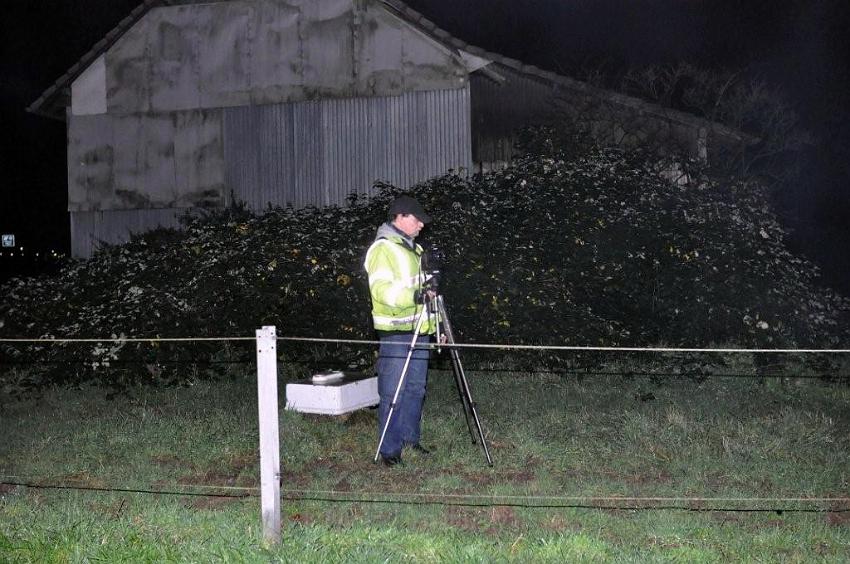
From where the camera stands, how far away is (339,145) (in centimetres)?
1627

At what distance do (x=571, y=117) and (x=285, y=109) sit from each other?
18.2 feet

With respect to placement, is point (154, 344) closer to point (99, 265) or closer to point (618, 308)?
point (99, 265)

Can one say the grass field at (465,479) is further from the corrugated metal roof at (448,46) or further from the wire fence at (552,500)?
the corrugated metal roof at (448,46)

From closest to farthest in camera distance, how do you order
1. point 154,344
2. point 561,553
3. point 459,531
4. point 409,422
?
point 561,553
point 459,531
point 409,422
point 154,344

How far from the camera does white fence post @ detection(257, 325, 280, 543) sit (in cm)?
429

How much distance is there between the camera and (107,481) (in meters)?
6.12

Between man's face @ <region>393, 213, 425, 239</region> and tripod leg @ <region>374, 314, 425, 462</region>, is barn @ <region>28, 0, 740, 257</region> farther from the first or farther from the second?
tripod leg @ <region>374, 314, 425, 462</region>

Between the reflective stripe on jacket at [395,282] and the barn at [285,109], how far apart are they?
925 centimetres

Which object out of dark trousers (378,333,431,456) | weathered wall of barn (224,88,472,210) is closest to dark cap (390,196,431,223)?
dark trousers (378,333,431,456)

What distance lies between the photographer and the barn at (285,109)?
15.5m

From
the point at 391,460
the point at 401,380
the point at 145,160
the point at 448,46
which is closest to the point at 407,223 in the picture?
the point at 401,380

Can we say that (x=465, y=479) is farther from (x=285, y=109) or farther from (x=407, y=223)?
(x=285, y=109)

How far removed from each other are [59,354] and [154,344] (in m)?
1.31

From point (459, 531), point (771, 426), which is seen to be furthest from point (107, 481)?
point (771, 426)
